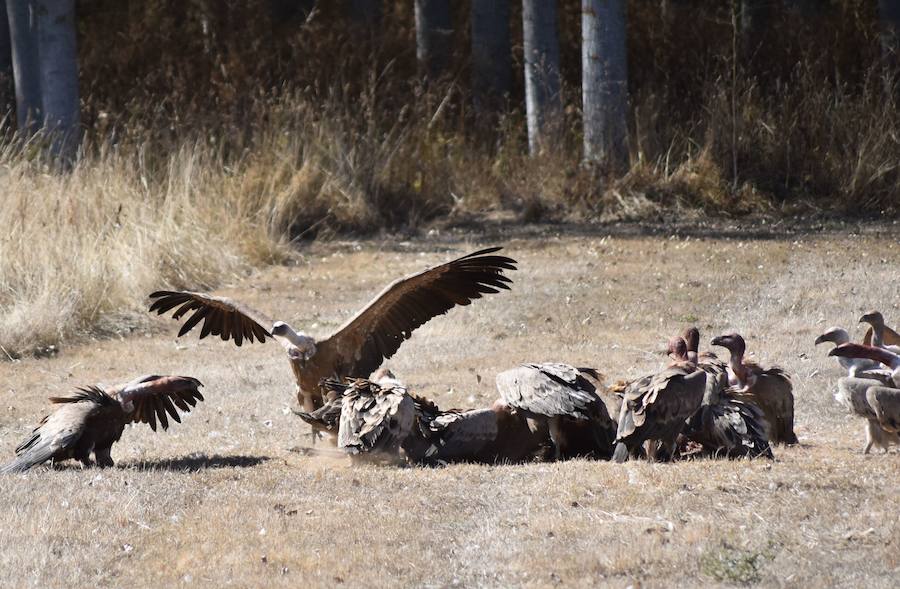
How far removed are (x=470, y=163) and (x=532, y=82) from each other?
133 centimetres

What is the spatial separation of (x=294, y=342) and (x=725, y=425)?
8.13 ft

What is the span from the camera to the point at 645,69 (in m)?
18.8

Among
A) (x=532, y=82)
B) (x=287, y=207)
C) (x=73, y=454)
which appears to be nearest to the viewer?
(x=73, y=454)

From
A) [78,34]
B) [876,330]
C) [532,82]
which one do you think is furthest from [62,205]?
[78,34]

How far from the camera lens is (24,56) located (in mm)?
18141

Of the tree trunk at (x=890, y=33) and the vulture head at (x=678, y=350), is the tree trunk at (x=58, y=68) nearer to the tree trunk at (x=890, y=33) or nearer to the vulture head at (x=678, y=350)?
the tree trunk at (x=890, y=33)

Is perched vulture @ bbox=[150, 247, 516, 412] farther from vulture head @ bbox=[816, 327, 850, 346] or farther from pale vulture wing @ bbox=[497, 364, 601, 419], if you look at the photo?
vulture head @ bbox=[816, 327, 850, 346]

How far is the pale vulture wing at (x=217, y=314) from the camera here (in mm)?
7930

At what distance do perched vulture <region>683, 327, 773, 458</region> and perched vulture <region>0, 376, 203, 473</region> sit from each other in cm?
277


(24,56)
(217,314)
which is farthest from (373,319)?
(24,56)

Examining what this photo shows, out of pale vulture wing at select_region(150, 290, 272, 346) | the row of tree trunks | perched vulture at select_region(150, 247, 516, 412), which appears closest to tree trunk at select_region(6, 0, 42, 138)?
the row of tree trunks

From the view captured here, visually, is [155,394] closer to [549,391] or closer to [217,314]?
[217,314]

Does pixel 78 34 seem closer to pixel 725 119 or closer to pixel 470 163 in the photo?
pixel 470 163

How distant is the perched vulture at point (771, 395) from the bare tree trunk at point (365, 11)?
1484 centimetres
